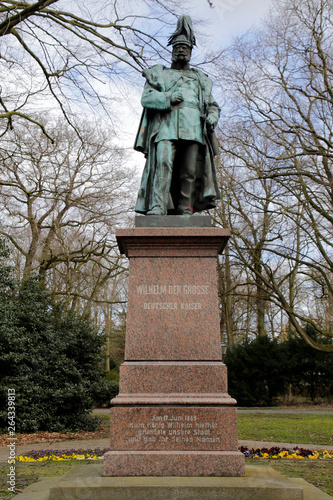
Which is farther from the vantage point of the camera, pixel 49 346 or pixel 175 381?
pixel 49 346

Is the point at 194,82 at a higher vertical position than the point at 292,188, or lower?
lower

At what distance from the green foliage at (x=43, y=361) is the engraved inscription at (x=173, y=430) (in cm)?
853

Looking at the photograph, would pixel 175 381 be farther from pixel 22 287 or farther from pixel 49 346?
pixel 22 287

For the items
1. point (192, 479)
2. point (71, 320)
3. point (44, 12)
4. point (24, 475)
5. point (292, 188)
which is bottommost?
point (24, 475)

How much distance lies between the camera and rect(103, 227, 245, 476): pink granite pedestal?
445 centimetres

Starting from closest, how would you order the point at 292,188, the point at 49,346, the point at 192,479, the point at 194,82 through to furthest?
the point at 192,479
the point at 194,82
the point at 49,346
the point at 292,188

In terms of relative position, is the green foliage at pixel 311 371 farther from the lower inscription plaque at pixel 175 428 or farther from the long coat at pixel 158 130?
the lower inscription plaque at pixel 175 428

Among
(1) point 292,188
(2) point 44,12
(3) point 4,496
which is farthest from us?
(1) point 292,188

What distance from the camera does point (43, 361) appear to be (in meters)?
13.3

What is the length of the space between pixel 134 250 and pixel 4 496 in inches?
108

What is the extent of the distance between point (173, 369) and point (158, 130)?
9.50 ft

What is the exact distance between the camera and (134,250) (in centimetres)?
530

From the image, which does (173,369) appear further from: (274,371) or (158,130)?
(274,371)

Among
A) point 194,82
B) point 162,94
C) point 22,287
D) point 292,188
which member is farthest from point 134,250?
point 292,188
